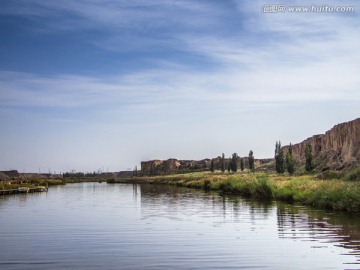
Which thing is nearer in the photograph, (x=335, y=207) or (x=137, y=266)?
(x=137, y=266)

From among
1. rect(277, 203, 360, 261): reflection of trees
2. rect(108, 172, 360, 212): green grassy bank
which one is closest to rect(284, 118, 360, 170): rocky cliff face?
rect(108, 172, 360, 212): green grassy bank

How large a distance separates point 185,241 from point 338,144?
118 m

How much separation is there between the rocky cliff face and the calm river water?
7324 cm

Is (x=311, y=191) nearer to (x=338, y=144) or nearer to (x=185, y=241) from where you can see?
(x=185, y=241)

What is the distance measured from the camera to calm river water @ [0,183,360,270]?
13.6 meters

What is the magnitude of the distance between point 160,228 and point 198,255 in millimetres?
8011

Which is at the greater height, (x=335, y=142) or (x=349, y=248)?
(x=335, y=142)

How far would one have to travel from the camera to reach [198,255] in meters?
14.9

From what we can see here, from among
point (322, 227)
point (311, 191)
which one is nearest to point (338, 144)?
point (311, 191)

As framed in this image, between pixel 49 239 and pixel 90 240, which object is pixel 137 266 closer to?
pixel 90 240

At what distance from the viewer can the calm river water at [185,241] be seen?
13.6 metres

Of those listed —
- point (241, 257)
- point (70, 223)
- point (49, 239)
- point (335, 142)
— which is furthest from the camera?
point (335, 142)

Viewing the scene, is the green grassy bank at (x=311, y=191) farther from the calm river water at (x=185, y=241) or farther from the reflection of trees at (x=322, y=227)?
the calm river water at (x=185, y=241)

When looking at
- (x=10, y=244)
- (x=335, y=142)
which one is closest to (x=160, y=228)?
(x=10, y=244)
